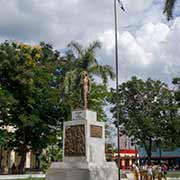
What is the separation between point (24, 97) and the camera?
111ft

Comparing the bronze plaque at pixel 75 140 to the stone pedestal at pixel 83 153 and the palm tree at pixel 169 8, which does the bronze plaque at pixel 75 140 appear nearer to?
the stone pedestal at pixel 83 153

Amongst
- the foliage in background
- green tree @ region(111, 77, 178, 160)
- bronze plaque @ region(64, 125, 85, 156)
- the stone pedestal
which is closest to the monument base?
the stone pedestal

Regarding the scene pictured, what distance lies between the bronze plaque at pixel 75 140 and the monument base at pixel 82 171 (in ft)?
1.91

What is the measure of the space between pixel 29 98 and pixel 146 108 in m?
24.6

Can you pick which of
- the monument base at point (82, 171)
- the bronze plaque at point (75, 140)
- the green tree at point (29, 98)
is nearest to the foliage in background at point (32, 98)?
the green tree at point (29, 98)

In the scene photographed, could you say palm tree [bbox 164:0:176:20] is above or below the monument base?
above

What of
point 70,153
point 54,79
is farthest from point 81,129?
point 54,79

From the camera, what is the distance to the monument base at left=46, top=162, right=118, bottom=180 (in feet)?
53.9

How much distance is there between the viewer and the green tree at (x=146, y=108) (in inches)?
2112

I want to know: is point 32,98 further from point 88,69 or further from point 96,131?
point 96,131

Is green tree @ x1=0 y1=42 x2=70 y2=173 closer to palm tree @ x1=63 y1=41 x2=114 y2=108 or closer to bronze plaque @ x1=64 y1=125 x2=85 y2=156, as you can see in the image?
palm tree @ x1=63 y1=41 x2=114 y2=108

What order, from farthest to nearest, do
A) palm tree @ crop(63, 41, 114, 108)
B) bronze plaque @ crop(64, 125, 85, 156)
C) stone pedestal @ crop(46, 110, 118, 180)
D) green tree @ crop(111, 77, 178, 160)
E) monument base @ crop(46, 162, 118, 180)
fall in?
green tree @ crop(111, 77, 178, 160), palm tree @ crop(63, 41, 114, 108), bronze plaque @ crop(64, 125, 85, 156), stone pedestal @ crop(46, 110, 118, 180), monument base @ crop(46, 162, 118, 180)

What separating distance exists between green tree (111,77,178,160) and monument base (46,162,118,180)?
1417 inches

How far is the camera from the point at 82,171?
16.5 metres
